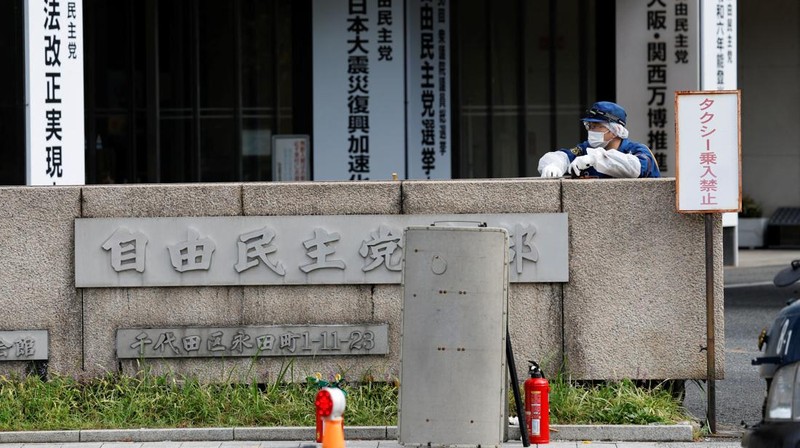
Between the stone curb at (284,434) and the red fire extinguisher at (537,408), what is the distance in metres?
0.25

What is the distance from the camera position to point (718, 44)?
21703mm

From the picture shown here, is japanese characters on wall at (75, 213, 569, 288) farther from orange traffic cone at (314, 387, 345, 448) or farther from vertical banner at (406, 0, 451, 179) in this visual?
vertical banner at (406, 0, 451, 179)

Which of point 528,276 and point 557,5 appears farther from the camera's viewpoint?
point 557,5

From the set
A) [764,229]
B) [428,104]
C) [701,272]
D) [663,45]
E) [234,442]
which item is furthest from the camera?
[764,229]

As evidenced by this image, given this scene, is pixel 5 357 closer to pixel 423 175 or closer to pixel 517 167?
pixel 423 175

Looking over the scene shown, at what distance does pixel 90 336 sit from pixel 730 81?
14965 mm

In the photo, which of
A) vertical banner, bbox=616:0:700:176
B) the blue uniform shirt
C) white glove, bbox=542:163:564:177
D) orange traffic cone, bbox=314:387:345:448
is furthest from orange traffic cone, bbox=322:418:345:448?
vertical banner, bbox=616:0:700:176

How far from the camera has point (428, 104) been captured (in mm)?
24047

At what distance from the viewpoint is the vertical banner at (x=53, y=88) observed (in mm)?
16156

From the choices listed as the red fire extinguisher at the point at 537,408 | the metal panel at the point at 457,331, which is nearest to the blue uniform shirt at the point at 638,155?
the red fire extinguisher at the point at 537,408

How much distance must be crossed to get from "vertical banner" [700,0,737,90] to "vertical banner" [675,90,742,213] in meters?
12.5

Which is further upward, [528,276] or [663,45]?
[663,45]

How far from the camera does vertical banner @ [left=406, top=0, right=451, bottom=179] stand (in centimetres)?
2395

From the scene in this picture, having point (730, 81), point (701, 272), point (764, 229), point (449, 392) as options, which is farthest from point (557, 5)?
point (449, 392)
